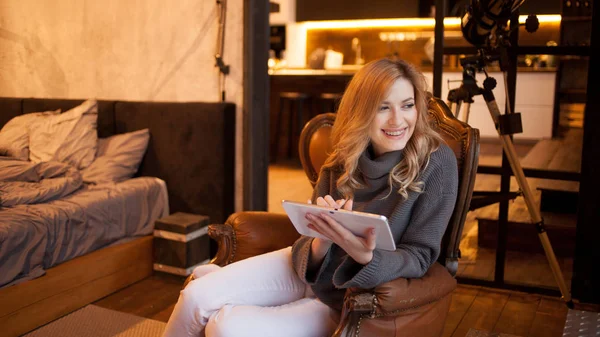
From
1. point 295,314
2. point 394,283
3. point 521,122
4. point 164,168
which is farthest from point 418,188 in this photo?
point 164,168

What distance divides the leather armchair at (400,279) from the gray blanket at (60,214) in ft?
3.33

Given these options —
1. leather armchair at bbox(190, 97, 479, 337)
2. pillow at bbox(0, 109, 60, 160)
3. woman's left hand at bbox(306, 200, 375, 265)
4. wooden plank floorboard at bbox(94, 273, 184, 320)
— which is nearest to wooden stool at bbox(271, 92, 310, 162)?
wooden plank floorboard at bbox(94, 273, 184, 320)

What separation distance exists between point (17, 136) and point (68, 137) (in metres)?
0.53

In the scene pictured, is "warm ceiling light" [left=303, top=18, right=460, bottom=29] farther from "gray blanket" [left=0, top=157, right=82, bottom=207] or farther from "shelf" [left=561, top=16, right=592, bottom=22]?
"gray blanket" [left=0, top=157, right=82, bottom=207]

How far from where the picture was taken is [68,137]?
3.02 metres

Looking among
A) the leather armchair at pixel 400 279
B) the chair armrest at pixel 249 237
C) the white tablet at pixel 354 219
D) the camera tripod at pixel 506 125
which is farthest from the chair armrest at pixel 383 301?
the camera tripod at pixel 506 125

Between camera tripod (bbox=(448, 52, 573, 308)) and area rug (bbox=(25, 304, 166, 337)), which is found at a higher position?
camera tripod (bbox=(448, 52, 573, 308))

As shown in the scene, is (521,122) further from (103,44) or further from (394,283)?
(103,44)

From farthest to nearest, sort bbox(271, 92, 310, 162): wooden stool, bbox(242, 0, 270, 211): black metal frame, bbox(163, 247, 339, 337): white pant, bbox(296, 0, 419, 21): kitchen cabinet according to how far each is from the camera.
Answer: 1. bbox(296, 0, 419, 21): kitchen cabinet
2. bbox(271, 92, 310, 162): wooden stool
3. bbox(242, 0, 270, 211): black metal frame
4. bbox(163, 247, 339, 337): white pant

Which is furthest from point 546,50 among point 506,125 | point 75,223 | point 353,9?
point 353,9

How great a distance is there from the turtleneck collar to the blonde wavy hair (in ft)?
0.06

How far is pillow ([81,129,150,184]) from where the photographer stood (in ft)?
10.4

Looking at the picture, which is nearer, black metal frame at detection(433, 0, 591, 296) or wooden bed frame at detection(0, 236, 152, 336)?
wooden bed frame at detection(0, 236, 152, 336)

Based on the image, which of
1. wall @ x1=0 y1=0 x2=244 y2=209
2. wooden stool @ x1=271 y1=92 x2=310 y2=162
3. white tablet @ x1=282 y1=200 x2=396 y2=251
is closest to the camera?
white tablet @ x1=282 y1=200 x2=396 y2=251
